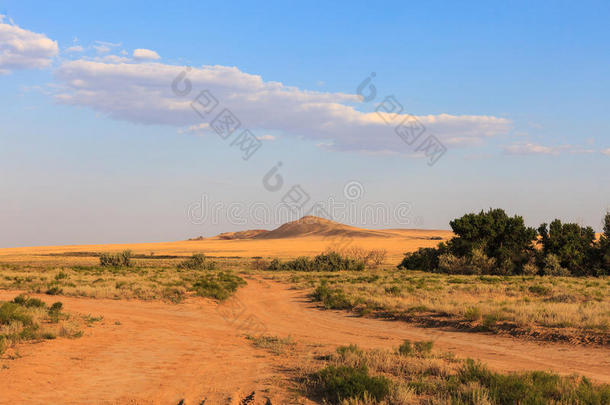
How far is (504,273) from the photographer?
45.7 meters

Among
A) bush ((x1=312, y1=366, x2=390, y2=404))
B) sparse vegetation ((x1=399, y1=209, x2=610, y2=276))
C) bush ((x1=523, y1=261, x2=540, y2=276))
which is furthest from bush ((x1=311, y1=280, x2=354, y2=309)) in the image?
bush ((x1=523, y1=261, x2=540, y2=276))

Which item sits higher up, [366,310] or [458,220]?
[458,220]

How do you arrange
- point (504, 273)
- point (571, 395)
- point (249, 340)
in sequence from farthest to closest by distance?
point (504, 273) < point (249, 340) < point (571, 395)

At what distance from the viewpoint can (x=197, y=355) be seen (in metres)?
12.5

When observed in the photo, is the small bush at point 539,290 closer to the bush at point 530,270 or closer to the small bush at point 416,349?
the bush at point 530,270

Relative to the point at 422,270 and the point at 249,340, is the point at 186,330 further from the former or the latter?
the point at 422,270

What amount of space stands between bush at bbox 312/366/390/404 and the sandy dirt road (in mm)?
753

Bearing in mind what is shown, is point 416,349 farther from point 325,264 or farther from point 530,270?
point 325,264

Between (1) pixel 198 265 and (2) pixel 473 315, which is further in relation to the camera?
(1) pixel 198 265

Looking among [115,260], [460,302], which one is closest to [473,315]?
[460,302]

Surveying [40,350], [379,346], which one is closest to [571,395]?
[379,346]

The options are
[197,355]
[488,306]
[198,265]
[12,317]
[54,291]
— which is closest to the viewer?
[197,355]

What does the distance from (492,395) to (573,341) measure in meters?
7.79

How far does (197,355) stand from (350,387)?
19.2 ft
